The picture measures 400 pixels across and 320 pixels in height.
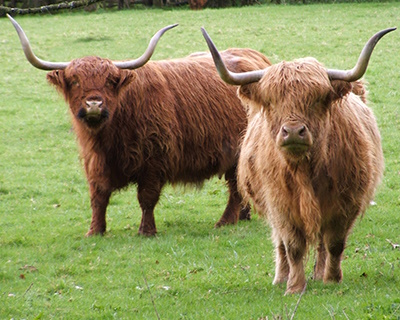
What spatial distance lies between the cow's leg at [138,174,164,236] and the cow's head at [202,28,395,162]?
3167mm

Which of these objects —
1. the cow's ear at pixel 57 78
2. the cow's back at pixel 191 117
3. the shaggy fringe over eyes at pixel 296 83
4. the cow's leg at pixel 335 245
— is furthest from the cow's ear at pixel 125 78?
the cow's leg at pixel 335 245

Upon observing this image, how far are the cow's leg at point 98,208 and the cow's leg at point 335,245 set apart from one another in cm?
326

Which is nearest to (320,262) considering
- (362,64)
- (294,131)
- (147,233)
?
(294,131)

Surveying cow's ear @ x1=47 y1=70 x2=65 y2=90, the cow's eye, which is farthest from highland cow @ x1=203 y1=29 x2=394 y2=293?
cow's ear @ x1=47 y1=70 x2=65 y2=90

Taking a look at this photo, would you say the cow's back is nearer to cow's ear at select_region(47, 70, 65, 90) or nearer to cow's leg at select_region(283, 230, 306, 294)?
cow's ear at select_region(47, 70, 65, 90)

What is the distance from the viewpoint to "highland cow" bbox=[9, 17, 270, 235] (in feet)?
25.8

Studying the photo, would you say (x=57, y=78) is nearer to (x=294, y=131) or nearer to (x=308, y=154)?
(x=308, y=154)

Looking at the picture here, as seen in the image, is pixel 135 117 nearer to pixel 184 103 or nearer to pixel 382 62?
pixel 184 103

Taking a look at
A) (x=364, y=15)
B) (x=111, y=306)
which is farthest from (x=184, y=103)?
(x=364, y=15)

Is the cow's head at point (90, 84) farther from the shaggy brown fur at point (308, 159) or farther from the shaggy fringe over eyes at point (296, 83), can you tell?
the shaggy fringe over eyes at point (296, 83)

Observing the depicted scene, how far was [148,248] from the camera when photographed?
7.75 meters

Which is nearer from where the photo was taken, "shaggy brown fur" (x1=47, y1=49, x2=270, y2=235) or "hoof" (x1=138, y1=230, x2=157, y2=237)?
"shaggy brown fur" (x1=47, y1=49, x2=270, y2=235)

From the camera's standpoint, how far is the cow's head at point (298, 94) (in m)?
4.94

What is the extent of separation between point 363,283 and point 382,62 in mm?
12882
